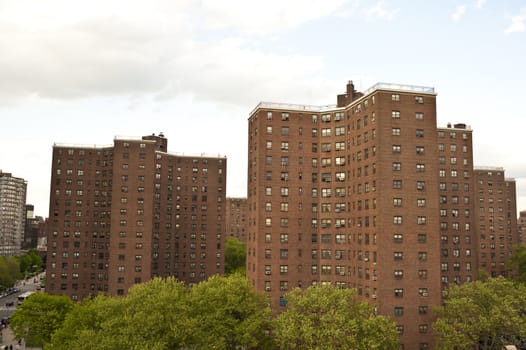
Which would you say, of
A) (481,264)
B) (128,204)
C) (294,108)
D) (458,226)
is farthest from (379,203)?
(481,264)

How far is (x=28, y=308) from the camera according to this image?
95.6 metres

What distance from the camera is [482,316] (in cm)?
7294

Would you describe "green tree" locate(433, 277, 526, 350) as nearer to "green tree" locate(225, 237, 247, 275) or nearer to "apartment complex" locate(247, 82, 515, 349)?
"apartment complex" locate(247, 82, 515, 349)

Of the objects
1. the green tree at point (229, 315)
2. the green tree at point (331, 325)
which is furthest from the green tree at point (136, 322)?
the green tree at point (331, 325)

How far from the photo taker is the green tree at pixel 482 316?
71312 mm

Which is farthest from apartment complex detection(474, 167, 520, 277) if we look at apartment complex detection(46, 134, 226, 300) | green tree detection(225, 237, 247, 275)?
green tree detection(225, 237, 247, 275)

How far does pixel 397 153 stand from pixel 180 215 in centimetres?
8577

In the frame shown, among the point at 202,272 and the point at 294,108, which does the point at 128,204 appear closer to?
the point at 202,272

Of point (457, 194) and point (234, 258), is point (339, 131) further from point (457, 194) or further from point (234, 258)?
point (234, 258)

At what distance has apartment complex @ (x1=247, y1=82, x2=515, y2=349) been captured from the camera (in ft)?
277

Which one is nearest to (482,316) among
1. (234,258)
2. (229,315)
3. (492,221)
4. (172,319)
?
(229,315)

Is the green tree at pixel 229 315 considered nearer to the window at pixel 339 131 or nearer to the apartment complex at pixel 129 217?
the window at pixel 339 131

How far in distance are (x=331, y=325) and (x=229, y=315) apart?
740 inches

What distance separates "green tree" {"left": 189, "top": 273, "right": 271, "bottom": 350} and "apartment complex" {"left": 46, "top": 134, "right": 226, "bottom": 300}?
2116 inches
